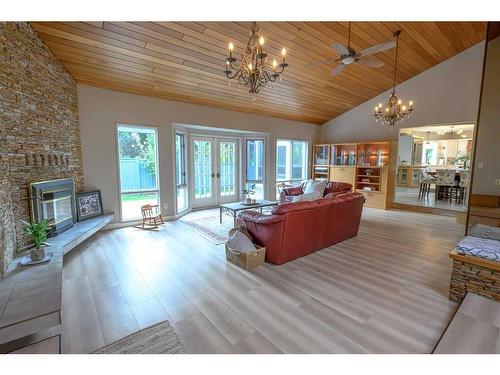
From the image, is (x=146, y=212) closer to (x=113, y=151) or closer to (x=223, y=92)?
(x=113, y=151)

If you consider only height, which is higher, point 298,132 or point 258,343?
point 298,132

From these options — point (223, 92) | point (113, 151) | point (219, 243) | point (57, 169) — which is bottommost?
point (219, 243)

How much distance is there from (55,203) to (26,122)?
3.90ft

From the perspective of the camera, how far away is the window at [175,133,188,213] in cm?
606

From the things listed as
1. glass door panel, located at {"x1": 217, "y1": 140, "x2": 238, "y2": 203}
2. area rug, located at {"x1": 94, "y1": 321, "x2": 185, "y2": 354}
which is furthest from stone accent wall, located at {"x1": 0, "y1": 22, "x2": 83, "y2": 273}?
glass door panel, located at {"x1": 217, "y1": 140, "x2": 238, "y2": 203}

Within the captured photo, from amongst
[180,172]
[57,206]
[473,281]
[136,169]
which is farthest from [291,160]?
[57,206]

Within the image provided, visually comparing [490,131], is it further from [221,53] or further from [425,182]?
[221,53]

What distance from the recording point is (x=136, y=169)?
5.23 metres

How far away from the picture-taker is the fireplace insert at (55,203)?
124 inches

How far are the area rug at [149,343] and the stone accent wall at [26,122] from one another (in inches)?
63.5

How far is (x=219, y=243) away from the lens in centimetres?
414

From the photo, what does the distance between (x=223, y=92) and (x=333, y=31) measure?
2484 mm

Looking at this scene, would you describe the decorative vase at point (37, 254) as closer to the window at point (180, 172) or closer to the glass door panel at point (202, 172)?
the window at point (180, 172)
